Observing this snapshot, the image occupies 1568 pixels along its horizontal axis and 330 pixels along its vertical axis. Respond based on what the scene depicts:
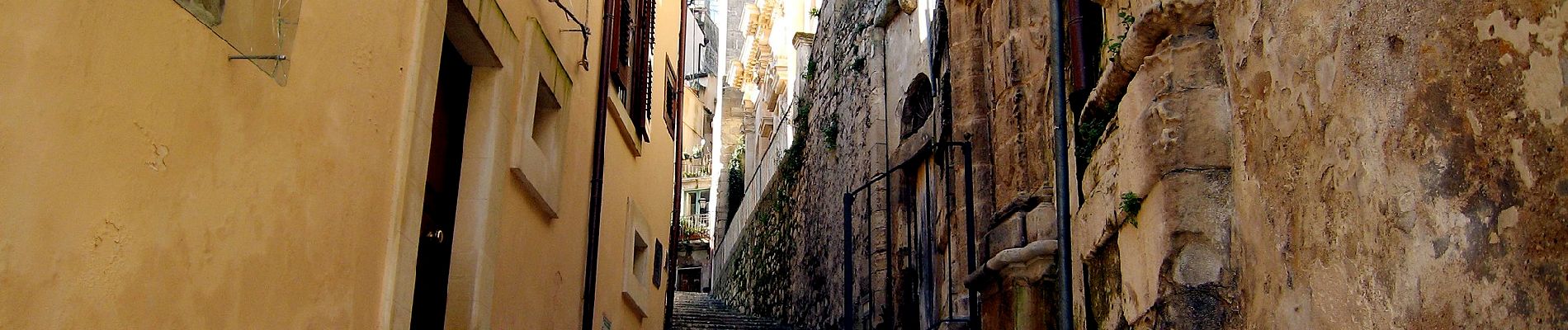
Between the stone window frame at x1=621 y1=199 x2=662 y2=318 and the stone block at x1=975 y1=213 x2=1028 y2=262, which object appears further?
the stone window frame at x1=621 y1=199 x2=662 y2=318

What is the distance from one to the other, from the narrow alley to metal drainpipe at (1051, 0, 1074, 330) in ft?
0.06

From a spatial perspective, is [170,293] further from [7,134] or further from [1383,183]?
[1383,183]

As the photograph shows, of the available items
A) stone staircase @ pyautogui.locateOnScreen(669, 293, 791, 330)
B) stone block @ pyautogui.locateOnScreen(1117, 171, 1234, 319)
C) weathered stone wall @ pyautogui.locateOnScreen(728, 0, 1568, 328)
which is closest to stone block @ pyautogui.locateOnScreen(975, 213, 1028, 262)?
weathered stone wall @ pyautogui.locateOnScreen(728, 0, 1568, 328)

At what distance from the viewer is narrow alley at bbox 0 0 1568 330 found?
2381 mm

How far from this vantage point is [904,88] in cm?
1171

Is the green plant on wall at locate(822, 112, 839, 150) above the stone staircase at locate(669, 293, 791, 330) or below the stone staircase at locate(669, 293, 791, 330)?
above

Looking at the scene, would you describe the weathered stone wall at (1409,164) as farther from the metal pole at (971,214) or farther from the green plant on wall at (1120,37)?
the metal pole at (971,214)

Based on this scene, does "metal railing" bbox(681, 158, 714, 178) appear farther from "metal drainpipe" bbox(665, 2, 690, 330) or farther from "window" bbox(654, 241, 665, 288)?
"window" bbox(654, 241, 665, 288)

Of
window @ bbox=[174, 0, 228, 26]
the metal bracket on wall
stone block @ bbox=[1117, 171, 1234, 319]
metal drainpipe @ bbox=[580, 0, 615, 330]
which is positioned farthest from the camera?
metal drainpipe @ bbox=[580, 0, 615, 330]

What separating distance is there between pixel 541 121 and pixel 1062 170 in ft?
9.30

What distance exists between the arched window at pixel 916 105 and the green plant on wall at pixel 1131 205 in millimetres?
6748

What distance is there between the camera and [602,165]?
8266mm

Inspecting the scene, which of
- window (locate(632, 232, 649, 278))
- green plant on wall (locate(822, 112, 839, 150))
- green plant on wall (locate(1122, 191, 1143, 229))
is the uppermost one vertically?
green plant on wall (locate(822, 112, 839, 150))

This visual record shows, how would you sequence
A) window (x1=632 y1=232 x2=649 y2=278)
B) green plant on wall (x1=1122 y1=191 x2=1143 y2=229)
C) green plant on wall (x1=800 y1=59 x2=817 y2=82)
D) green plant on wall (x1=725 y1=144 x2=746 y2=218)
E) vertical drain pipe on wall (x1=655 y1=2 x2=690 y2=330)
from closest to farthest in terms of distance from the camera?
1. green plant on wall (x1=1122 y1=191 x2=1143 y2=229)
2. window (x1=632 y1=232 x2=649 y2=278)
3. vertical drain pipe on wall (x1=655 y1=2 x2=690 y2=330)
4. green plant on wall (x1=800 y1=59 x2=817 y2=82)
5. green plant on wall (x1=725 y1=144 x2=746 y2=218)
